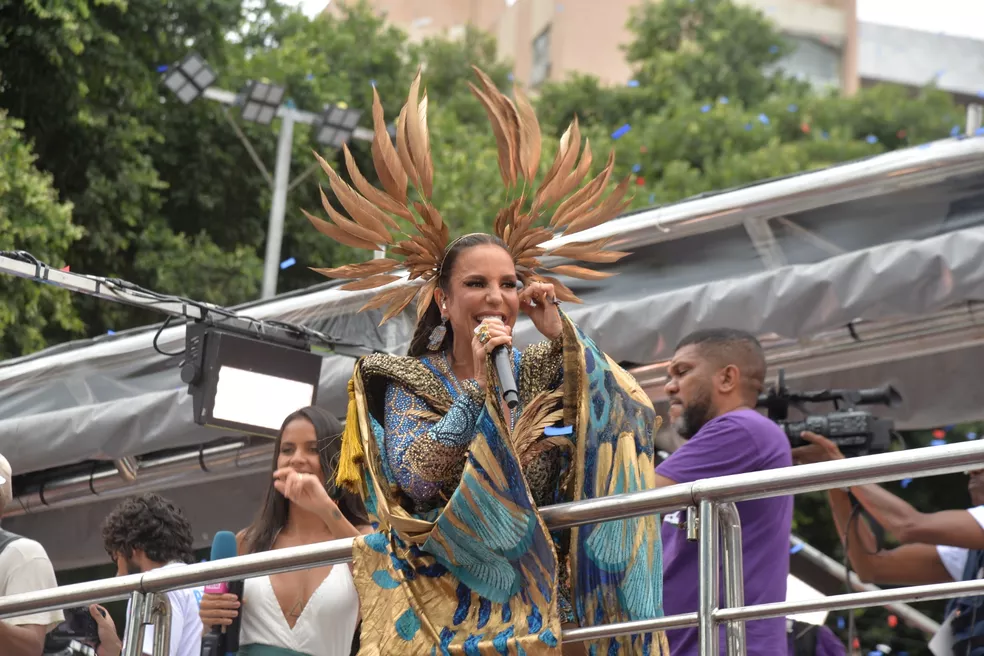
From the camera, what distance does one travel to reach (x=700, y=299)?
227 inches

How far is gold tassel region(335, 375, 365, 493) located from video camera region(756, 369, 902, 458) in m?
1.94

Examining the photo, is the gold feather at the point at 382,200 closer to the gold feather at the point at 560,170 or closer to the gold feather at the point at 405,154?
the gold feather at the point at 405,154

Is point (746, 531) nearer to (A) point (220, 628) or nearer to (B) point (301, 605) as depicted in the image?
(B) point (301, 605)

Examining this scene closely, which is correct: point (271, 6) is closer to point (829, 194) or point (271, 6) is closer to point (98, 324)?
point (98, 324)

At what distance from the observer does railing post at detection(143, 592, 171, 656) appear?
13.2ft

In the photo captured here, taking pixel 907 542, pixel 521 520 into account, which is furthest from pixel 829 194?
pixel 521 520

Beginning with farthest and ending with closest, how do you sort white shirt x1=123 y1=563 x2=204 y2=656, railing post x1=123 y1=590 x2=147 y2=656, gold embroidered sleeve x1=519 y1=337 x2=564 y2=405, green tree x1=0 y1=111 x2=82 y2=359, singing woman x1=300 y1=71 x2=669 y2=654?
green tree x1=0 y1=111 x2=82 y2=359 < white shirt x1=123 y1=563 x2=204 y2=656 < railing post x1=123 y1=590 x2=147 y2=656 < gold embroidered sleeve x1=519 y1=337 x2=564 y2=405 < singing woman x1=300 y1=71 x2=669 y2=654

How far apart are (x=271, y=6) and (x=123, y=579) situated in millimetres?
17634

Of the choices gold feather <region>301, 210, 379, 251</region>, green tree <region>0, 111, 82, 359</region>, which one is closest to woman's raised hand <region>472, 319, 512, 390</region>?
gold feather <region>301, 210, 379, 251</region>

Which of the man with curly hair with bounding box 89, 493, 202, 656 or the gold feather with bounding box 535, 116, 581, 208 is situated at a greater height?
the gold feather with bounding box 535, 116, 581, 208

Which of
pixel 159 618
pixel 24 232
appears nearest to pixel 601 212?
pixel 159 618

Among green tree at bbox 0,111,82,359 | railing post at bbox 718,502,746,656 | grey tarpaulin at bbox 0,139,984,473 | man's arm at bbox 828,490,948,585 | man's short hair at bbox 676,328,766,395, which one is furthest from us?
green tree at bbox 0,111,82,359

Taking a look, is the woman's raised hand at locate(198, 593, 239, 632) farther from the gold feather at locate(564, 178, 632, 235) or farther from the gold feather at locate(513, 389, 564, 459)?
the gold feather at locate(564, 178, 632, 235)

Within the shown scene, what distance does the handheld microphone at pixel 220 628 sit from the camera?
14.3ft
